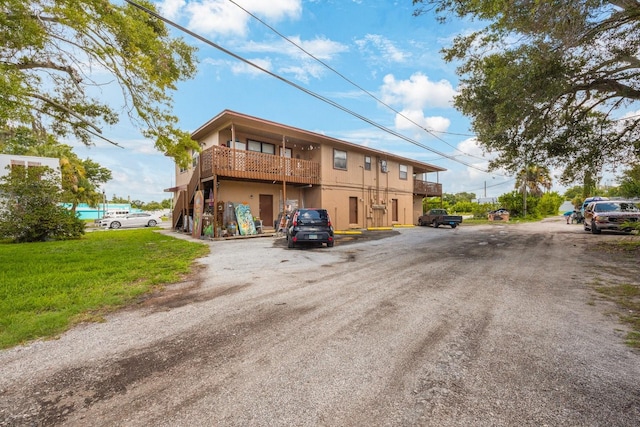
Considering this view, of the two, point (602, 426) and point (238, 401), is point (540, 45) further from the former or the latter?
point (238, 401)

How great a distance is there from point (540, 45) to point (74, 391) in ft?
38.8

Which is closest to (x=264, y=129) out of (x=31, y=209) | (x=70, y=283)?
(x=31, y=209)

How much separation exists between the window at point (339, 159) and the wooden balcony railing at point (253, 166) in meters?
2.29

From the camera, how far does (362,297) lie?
505 cm

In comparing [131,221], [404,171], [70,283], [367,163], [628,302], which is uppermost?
[367,163]

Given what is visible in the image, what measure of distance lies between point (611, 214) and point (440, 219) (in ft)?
33.6

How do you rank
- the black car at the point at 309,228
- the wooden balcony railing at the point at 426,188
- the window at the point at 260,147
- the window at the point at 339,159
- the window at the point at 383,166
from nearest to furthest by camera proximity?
the black car at the point at 309,228
the window at the point at 260,147
the window at the point at 339,159
the window at the point at 383,166
the wooden balcony railing at the point at 426,188

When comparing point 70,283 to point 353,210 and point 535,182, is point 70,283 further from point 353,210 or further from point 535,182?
point 535,182

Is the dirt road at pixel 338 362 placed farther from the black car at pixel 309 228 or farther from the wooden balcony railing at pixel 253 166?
the wooden balcony railing at pixel 253 166

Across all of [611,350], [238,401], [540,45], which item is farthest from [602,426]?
[540,45]

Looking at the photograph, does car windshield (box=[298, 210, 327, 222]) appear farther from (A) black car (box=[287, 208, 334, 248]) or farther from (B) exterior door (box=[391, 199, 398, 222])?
(B) exterior door (box=[391, 199, 398, 222])

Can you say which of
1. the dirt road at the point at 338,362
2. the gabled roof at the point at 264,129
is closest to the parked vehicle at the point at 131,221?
the gabled roof at the point at 264,129

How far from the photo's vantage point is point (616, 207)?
51.4 ft

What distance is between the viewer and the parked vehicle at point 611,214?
1420cm
